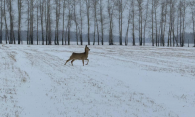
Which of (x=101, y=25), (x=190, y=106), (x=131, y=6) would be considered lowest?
(x=190, y=106)

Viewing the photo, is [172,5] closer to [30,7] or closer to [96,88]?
[30,7]

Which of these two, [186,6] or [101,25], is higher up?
[186,6]

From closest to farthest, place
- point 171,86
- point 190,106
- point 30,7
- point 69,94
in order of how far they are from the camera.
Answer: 1. point 190,106
2. point 69,94
3. point 171,86
4. point 30,7

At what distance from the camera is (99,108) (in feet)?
20.0

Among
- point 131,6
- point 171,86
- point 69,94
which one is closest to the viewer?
point 69,94

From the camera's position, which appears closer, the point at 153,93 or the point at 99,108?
the point at 99,108

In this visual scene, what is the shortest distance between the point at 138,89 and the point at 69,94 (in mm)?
2577

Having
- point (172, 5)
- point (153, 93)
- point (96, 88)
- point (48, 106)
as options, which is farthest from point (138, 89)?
point (172, 5)

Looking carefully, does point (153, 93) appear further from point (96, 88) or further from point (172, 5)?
point (172, 5)

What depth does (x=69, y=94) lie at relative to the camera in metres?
7.46

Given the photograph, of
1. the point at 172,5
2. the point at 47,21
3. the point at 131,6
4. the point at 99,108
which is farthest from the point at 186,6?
the point at 99,108

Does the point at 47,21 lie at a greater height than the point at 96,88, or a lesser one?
greater

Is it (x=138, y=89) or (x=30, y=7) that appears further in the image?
(x=30, y=7)

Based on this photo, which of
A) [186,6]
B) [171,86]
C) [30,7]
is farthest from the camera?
[186,6]
